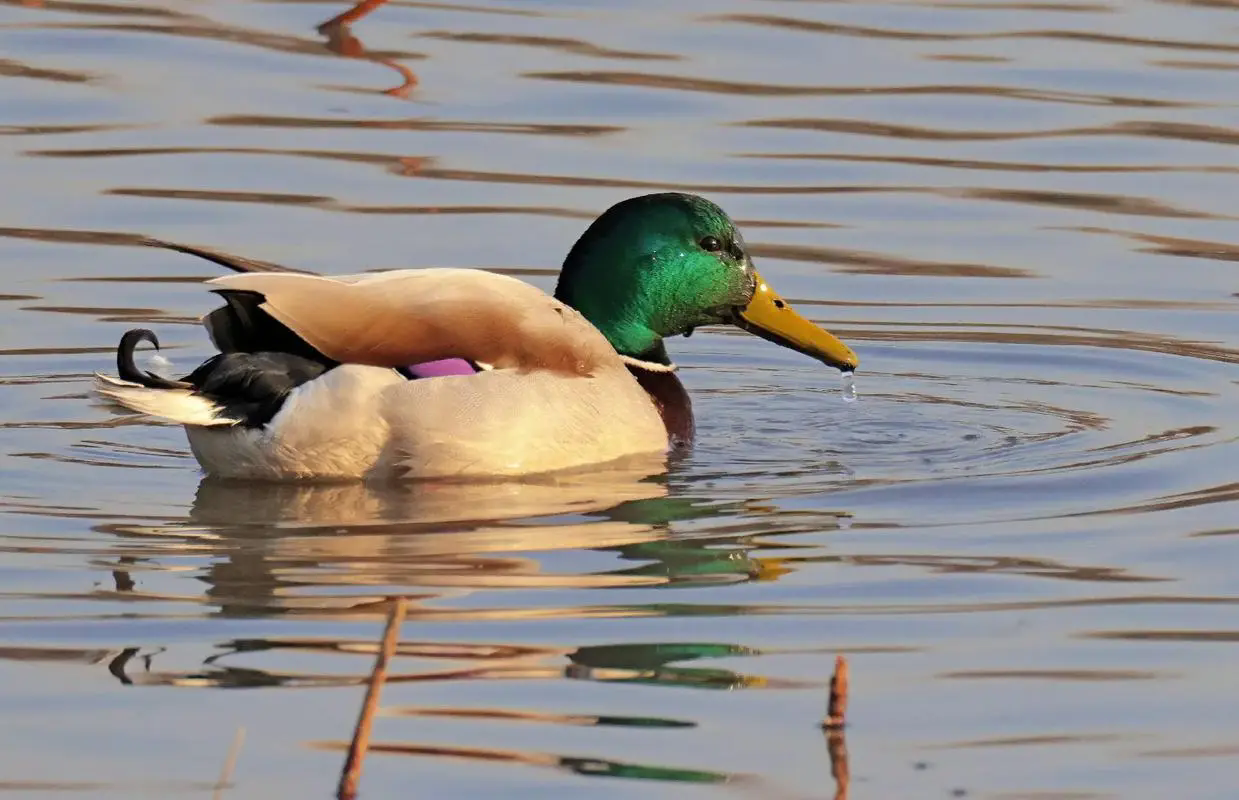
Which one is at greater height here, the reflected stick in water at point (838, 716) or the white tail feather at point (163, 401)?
the reflected stick in water at point (838, 716)

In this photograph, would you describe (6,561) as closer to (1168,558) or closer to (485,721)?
(485,721)

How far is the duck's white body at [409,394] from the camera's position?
805 cm

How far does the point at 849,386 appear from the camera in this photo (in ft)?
32.6

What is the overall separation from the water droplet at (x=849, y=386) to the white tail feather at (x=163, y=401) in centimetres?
265

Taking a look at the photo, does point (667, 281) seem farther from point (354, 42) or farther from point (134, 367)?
point (354, 42)

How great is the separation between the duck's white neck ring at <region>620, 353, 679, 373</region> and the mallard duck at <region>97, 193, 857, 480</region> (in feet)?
1.93

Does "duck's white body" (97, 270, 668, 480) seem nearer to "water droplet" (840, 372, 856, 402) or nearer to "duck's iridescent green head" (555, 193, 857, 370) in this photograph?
"duck's iridescent green head" (555, 193, 857, 370)

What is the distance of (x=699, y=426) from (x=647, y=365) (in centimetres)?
30

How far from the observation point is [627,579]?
22.6 feet

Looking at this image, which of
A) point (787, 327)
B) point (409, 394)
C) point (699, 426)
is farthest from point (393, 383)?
point (787, 327)

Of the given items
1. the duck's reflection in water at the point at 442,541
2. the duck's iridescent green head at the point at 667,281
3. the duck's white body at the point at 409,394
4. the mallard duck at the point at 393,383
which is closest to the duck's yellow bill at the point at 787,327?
the duck's iridescent green head at the point at 667,281

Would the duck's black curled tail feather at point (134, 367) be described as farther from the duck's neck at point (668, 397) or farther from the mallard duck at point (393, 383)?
the duck's neck at point (668, 397)

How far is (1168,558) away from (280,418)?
2.64 meters

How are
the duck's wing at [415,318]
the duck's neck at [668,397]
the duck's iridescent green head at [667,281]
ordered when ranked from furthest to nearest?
1. the duck's iridescent green head at [667,281]
2. the duck's neck at [668,397]
3. the duck's wing at [415,318]
